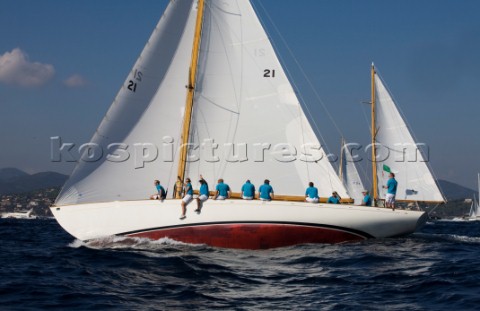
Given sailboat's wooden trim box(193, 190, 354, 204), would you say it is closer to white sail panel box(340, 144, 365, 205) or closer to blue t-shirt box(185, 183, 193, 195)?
blue t-shirt box(185, 183, 193, 195)

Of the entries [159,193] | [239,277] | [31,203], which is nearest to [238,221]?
[159,193]

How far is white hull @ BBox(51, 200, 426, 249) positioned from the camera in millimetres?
20297

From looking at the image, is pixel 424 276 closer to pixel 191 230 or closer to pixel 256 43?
pixel 191 230

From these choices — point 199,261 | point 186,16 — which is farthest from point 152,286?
point 186,16

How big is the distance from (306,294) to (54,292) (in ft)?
18.8

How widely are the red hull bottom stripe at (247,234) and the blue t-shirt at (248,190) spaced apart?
1426mm

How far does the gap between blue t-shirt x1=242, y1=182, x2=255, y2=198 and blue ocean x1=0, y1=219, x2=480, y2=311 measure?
2.38 meters

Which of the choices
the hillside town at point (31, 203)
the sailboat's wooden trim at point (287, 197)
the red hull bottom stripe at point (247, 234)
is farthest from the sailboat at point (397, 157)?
the hillside town at point (31, 203)

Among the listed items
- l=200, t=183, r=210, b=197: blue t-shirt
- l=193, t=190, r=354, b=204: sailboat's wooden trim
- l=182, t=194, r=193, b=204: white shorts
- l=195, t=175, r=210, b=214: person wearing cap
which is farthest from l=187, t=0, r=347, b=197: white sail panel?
l=182, t=194, r=193, b=204: white shorts

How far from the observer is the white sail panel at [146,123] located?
21578mm

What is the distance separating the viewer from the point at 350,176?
161 ft

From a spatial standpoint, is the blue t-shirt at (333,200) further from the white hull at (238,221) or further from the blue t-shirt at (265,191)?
the blue t-shirt at (265,191)

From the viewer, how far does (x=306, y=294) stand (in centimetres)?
1303

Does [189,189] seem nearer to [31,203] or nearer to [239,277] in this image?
[239,277]
